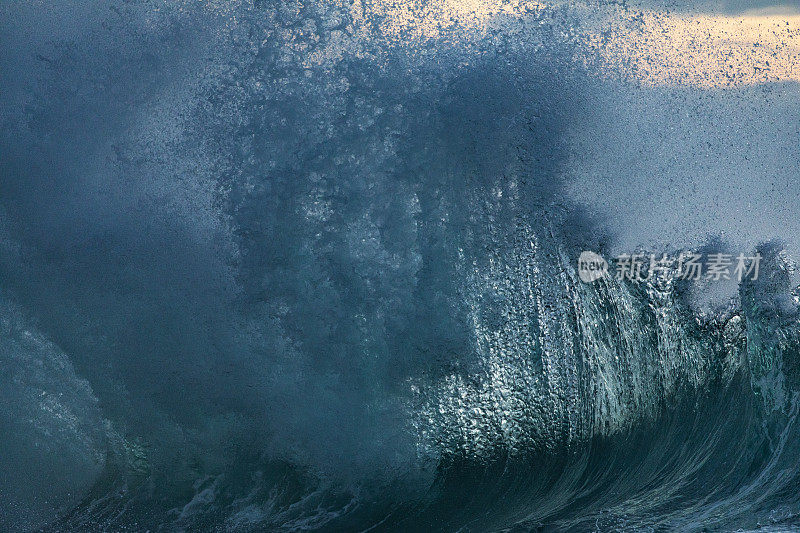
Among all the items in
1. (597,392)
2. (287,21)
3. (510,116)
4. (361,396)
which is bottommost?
(597,392)

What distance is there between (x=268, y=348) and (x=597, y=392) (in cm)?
163

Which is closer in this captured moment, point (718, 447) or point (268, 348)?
point (268, 348)

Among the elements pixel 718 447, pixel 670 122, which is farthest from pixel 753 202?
pixel 718 447

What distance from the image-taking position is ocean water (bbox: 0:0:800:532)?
379 cm

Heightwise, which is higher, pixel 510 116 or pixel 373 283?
pixel 510 116

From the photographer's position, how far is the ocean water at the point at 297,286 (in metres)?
3.79

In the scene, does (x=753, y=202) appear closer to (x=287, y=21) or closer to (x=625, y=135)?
(x=625, y=135)

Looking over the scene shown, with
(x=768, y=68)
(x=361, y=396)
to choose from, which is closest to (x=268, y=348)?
(x=361, y=396)

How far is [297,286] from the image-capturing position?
3.84 meters

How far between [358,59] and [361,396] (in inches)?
64.2

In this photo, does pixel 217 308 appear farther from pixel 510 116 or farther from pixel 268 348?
pixel 510 116

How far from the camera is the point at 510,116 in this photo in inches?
158

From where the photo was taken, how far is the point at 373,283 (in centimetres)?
386

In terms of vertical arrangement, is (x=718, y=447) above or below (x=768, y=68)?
below
